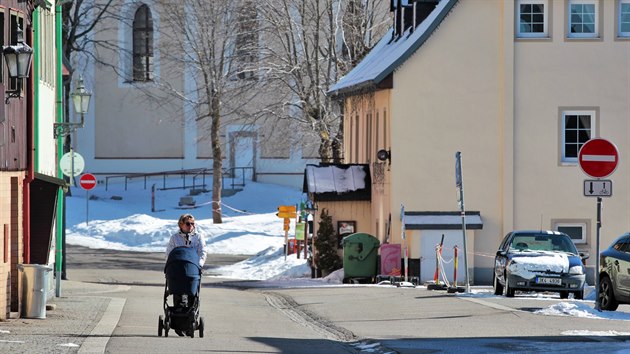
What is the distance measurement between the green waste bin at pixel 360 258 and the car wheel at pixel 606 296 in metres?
14.3

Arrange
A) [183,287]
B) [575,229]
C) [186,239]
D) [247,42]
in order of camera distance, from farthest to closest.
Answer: [247,42]
[575,229]
[186,239]
[183,287]

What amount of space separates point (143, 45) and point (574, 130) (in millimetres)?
34375

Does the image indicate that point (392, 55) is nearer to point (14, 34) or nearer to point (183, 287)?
point (14, 34)

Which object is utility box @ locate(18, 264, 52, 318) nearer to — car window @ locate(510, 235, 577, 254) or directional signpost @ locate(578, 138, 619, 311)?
directional signpost @ locate(578, 138, 619, 311)

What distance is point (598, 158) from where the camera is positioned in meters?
23.2

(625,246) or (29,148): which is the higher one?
(29,148)

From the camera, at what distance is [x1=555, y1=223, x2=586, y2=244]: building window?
41156 mm

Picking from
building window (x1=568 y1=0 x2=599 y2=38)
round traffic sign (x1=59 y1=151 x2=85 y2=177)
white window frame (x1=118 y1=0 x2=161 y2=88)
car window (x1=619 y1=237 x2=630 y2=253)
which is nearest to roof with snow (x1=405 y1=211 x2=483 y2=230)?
building window (x1=568 y1=0 x2=599 y2=38)

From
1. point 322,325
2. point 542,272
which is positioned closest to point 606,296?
point 542,272

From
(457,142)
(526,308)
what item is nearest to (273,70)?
(457,142)

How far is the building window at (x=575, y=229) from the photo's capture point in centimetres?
4116

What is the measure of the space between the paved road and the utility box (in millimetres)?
354

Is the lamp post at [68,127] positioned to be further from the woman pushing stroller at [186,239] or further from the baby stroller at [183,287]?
the baby stroller at [183,287]

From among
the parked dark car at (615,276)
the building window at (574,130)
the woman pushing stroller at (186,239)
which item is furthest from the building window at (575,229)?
the woman pushing stroller at (186,239)
